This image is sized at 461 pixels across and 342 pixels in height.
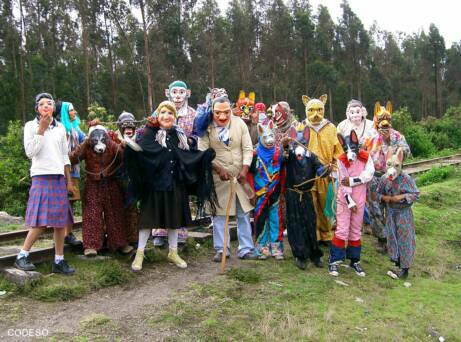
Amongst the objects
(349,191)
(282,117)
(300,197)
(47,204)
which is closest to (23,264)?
(47,204)

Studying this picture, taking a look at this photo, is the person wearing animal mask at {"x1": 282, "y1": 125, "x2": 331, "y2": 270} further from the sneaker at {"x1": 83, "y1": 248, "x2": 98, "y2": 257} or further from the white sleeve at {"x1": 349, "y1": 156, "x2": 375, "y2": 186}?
the sneaker at {"x1": 83, "y1": 248, "x2": 98, "y2": 257}

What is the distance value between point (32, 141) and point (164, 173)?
140cm

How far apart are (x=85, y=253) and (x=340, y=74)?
41.6m

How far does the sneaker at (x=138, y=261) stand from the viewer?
5122mm

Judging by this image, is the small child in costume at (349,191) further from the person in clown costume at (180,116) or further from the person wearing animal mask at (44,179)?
the person wearing animal mask at (44,179)

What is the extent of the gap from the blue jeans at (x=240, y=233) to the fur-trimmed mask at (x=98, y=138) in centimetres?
156

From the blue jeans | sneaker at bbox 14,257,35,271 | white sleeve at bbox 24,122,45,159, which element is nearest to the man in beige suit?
the blue jeans

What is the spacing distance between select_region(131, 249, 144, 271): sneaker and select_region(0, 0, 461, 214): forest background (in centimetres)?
1316

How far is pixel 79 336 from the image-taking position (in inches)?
142

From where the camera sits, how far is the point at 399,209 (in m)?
5.87

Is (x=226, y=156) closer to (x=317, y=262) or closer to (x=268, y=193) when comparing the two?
(x=268, y=193)

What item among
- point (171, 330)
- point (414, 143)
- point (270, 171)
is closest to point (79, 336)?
point (171, 330)

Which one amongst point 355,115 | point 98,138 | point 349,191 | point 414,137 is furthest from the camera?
point 414,137

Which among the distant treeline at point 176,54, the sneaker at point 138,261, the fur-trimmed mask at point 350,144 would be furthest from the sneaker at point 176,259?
the distant treeline at point 176,54
